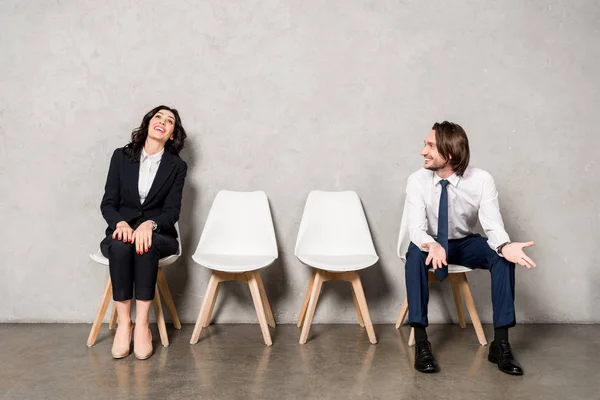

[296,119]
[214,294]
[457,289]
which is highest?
[296,119]

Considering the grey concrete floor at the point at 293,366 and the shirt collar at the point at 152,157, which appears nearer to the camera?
the grey concrete floor at the point at 293,366

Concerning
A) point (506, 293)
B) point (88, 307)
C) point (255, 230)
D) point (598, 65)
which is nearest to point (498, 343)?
point (506, 293)

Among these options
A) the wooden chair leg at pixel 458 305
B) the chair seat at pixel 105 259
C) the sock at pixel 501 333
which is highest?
the chair seat at pixel 105 259

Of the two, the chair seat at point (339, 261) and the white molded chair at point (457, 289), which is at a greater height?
the chair seat at point (339, 261)

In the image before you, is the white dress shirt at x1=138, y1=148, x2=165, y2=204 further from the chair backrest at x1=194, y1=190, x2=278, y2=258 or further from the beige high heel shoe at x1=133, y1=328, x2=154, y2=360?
the beige high heel shoe at x1=133, y1=328, x2=154, y2=360

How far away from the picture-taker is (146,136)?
3.01 meters

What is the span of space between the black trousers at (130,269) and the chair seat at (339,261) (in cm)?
78

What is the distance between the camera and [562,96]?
3.27 m

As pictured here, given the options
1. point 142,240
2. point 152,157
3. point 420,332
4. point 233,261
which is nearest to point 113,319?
point 142,240

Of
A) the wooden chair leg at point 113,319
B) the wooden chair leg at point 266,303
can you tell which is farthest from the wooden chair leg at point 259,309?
the wooden chair leg at point 113,319

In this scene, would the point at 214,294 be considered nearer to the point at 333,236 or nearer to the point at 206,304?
the point at 206,304

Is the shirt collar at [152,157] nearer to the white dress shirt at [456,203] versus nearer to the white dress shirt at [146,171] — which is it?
the white dress shirt at [146,171]

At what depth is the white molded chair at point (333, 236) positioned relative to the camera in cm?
283

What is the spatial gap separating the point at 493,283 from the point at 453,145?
0.69 m
